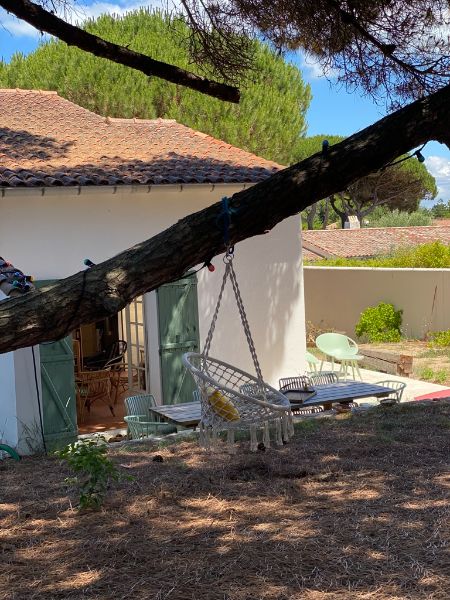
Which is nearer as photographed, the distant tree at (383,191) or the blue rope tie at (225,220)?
the blue rope tie at (225,220)

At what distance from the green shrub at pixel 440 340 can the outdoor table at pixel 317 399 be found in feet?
23.0

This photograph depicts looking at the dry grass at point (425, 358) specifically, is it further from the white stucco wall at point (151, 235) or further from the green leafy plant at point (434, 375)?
the white stucco wall at point (151, 235)

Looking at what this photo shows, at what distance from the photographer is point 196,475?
6.89 metres

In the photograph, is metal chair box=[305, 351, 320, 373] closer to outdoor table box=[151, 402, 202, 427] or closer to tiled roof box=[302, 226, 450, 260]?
outdoor table box=[151, 402, 202, 427]

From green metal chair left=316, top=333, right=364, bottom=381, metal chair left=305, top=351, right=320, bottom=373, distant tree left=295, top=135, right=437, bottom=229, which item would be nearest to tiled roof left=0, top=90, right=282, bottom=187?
metal chair left=305, top=351, right=320, bottom=373

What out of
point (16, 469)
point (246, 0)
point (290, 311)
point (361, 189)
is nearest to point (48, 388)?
point (16, 469)

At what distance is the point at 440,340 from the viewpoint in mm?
17438

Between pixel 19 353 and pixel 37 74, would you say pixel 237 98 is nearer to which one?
pixel 19 353

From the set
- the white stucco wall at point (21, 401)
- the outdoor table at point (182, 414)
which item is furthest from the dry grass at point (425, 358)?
the white stucco wall at point (21, 401)

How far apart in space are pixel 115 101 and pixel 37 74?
2.33 m

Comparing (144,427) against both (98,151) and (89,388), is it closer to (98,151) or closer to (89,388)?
(89,388)

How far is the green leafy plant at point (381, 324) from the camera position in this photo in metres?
18.5

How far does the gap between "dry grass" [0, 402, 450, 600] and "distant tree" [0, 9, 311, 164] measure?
1656cm

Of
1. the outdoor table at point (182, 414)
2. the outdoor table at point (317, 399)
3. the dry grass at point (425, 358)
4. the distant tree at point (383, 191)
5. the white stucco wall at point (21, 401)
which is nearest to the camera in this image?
the outdoor table at point (182, 414)
